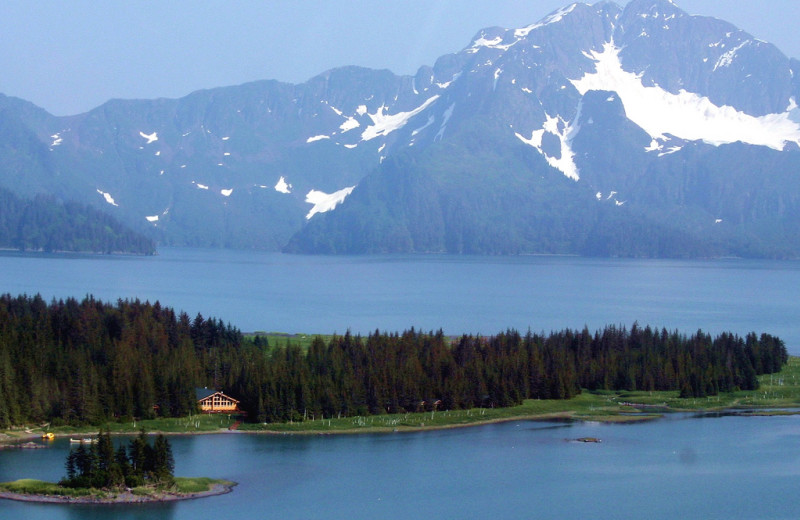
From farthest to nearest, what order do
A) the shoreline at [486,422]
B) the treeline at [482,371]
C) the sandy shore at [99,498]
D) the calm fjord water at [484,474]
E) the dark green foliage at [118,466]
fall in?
the treeline at [482,371] < the shoreline at [486,422] < the calm fjord water at [484,474] < the dark green foliage at [118,466] < the sandy shore at [99,498]

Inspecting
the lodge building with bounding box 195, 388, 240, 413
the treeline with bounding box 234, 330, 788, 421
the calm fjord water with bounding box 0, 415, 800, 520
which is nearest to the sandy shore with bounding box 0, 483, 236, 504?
the calm fjord water with bounding box 0, 415, 800, 520

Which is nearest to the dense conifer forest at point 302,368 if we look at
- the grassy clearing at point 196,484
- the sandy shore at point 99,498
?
the grassy clearing at point 196,484

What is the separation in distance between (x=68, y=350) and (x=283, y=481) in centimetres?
3561

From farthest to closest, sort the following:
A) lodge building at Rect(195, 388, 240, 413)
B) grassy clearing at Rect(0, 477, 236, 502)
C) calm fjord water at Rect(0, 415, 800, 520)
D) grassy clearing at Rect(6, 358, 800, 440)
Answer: lodge building at Rect(195, 388, 240, 413) → grassy clearing at Rect(6, 358, 800, 440) → calm fjord water at Rect(0, 415, 800, 520) → grassy clearing at Rect(0, 477, 236, 502)

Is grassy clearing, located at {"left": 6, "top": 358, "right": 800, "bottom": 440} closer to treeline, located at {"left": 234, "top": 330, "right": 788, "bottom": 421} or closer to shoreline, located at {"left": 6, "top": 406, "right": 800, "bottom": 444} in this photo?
shoreline, located at {"left": 6, "top": 406, "right": 800, "bottom": 444}

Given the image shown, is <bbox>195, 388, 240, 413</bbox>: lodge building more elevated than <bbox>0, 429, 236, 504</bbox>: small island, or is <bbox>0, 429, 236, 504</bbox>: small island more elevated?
<bbox>195, 388, 240, 413</bbox>: lodge building

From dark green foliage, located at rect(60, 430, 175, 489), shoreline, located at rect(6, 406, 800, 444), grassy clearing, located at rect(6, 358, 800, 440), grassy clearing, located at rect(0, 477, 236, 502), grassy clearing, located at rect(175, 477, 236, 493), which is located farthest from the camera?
grassy clearing, located at rect(6, 358, 800, 440)

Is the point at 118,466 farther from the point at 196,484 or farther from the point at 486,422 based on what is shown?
the point at 486,422

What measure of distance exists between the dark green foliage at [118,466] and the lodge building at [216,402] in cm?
2347

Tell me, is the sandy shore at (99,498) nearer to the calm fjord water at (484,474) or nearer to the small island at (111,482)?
the small island at (111,482)

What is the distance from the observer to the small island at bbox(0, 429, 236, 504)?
66562 millimetres

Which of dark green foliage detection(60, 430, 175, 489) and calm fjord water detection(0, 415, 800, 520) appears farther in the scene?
calm fjord water detection(0, 415, 800, 520)


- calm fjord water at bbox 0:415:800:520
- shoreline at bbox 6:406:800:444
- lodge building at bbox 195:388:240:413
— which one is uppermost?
lodge building at bbox 195:388:240:413

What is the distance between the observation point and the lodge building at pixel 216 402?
92.8 m
